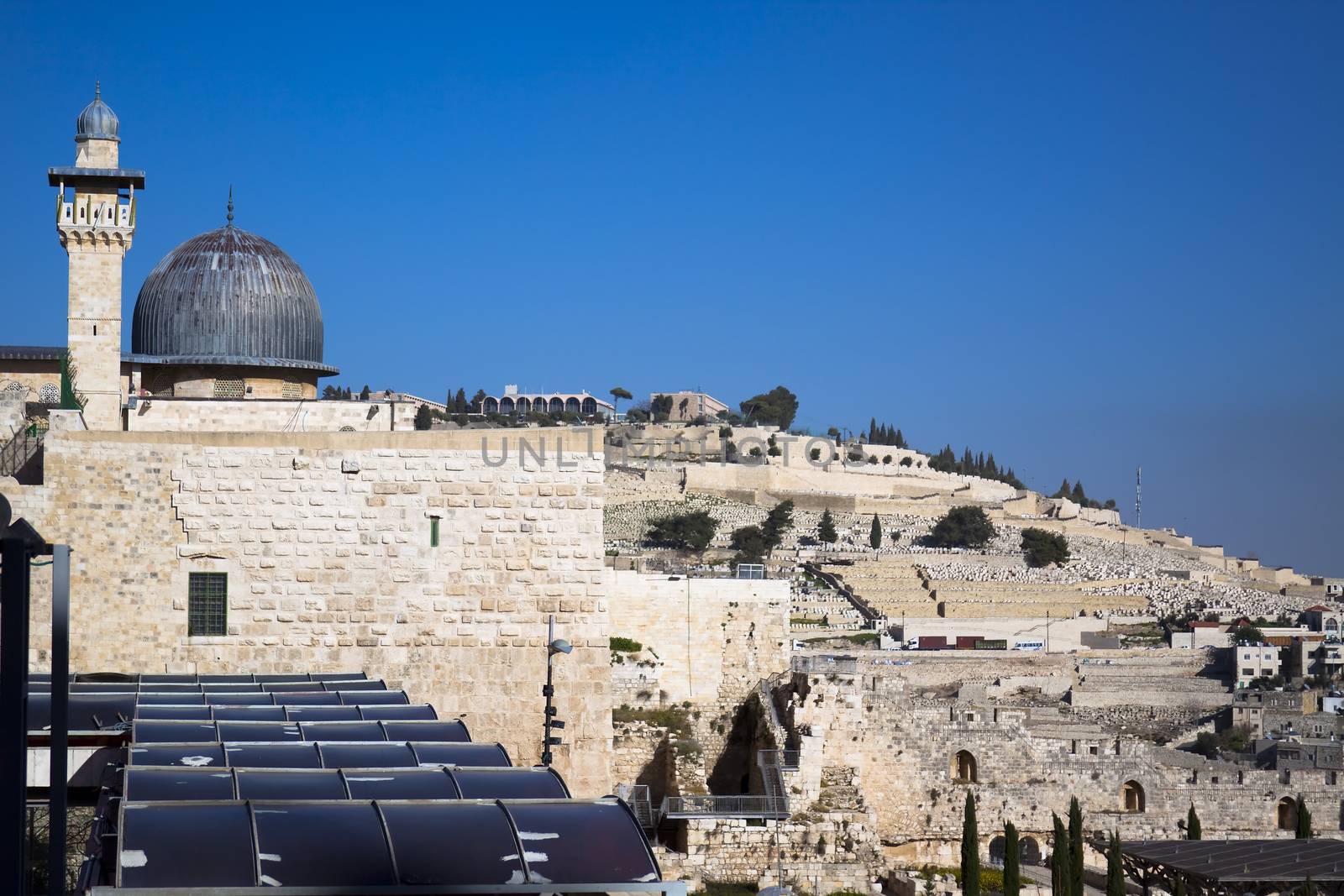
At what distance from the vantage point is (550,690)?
10.1 metres

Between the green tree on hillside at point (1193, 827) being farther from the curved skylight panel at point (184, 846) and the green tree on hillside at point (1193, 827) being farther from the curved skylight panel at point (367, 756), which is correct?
the curved skylight panel at point (184, 846)

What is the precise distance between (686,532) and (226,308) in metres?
Answer: 48.7

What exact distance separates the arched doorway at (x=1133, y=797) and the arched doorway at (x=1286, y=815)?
2.19 m

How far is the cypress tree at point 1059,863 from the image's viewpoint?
17172 mm

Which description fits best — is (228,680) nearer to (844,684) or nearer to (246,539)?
(246,539)

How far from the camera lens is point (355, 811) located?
550cm

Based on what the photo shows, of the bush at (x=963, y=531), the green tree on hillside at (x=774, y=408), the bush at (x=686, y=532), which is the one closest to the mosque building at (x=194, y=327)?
the bush at (x=686, y=532)

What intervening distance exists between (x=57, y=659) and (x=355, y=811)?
A: 4.05 ft

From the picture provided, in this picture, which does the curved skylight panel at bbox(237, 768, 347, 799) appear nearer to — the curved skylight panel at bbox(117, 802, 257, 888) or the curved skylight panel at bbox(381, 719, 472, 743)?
the curved skylight panel at bbox(117, 802, 257, 888)

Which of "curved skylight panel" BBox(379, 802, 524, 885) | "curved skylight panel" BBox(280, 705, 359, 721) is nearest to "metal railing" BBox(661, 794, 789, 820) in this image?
"curved skylight panel" BBox(280, 705, 359, 721)

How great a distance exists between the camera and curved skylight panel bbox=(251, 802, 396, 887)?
4.95 meters

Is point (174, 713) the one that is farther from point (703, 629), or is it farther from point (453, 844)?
point (703, 629)

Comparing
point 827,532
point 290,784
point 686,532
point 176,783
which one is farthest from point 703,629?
point 827,532

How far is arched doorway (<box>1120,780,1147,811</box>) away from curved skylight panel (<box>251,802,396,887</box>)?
16823 millimetres
